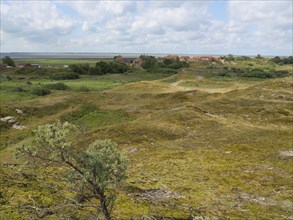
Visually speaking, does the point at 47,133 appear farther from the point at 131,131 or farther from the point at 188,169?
the point at 131,131

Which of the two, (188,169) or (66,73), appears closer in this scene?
(188,169)

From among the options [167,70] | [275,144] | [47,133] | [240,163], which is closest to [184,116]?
[275,144]

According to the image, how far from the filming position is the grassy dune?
23891 mm

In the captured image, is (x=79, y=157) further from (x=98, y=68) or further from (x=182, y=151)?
(x=98, y=68)

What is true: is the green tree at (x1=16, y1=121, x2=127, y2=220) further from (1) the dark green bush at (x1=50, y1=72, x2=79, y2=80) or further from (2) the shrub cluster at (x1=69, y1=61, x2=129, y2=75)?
(2) the shrub cluster at (x1=69, y1=61, x2=129, y2=75)

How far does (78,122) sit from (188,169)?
31.7 metres

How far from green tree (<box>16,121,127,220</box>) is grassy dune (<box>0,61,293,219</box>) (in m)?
5.50

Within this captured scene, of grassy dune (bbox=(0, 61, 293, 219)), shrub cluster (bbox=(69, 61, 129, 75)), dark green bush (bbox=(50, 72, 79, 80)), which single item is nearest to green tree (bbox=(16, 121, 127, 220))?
grassy dune (bbox=(0, 61, 293, 219))

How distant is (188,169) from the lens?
116ft

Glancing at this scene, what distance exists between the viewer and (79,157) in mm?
13422

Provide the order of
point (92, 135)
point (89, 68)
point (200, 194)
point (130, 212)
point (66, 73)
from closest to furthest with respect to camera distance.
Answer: point (130, 212) < point (200, 194) < point (92, 135) < point (66, 73) < point (89, 68)

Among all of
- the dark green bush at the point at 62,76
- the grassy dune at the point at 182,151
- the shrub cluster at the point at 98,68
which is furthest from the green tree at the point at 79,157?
the shrub cluster at the point at 98,68

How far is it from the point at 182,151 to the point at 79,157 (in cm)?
2961

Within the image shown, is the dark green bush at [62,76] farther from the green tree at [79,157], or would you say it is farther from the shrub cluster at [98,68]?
the green tree at [79,157]
